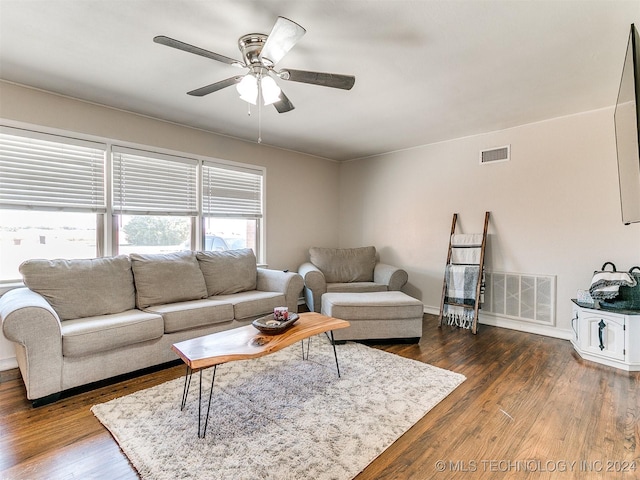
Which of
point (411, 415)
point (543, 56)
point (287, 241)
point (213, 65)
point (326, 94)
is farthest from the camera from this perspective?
point (287, 241)

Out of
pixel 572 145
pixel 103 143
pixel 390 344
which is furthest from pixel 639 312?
pixel 103 143

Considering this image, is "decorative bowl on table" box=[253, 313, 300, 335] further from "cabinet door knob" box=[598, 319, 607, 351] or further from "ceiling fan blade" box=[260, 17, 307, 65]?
"cabinet door knob" box=[598, 319, 607, 351]

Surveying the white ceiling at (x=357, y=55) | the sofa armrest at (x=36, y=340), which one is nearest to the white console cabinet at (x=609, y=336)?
the white ceiling at (x=357, y=55)

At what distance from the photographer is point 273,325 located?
7.28 feet

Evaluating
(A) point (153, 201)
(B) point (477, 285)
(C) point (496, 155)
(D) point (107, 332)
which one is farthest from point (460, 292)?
(A) point (153, 201)

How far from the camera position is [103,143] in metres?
3.11

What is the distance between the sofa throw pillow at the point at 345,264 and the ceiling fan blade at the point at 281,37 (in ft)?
9.88

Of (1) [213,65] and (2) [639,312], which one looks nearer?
(1) [213,65]

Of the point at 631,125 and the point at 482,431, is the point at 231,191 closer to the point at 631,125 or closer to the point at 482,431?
the point at 482,431

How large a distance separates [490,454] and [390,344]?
1.61m

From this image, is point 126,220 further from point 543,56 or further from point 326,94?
point 543,56

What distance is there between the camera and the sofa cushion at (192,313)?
2.65 meters

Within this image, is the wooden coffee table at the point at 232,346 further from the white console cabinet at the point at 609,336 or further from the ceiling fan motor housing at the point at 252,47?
the white console cabinet at the point at 609,336

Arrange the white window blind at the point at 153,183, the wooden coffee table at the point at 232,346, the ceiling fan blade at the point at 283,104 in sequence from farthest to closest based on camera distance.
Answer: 1. the white window blind at the point at 153,183
2. the ceiling fan blade at the point at 283,104
3. the wooden coffee table at the point at 232,346
